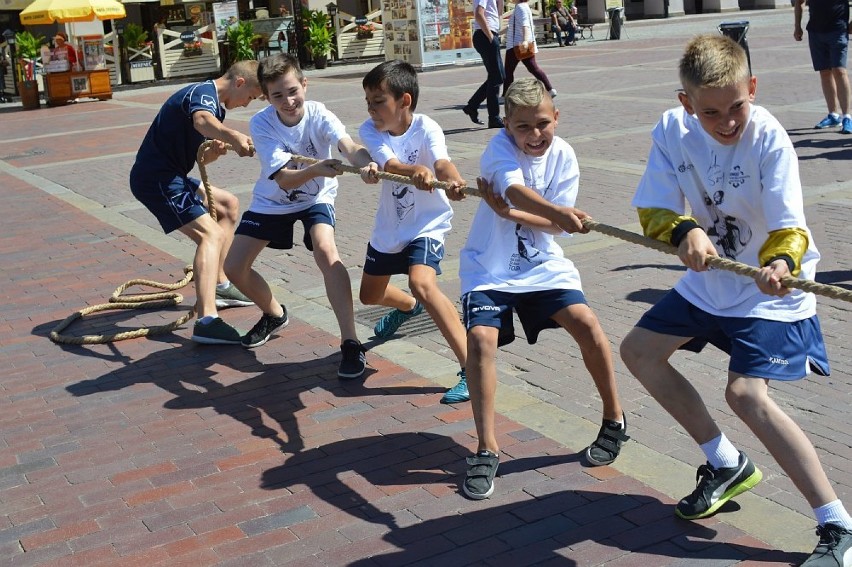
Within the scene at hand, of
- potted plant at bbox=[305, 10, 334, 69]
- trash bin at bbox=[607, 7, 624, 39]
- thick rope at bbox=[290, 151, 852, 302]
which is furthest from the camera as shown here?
trash bin at bbox=[607, 7, 624, 39]

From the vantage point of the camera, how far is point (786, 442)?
3.40 meters

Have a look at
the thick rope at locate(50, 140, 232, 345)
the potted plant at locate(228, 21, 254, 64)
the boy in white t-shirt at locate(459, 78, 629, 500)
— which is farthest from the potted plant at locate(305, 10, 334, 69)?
the boy in white t-shirt at locate(459, 78, 629, 500)

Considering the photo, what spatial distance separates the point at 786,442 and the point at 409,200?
2.48 metres

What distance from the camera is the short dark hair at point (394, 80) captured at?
5.17 m

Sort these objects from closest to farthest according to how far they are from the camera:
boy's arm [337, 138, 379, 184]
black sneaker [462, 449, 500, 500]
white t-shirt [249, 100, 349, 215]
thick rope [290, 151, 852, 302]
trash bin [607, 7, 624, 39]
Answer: thick rope [290, 151, 852, 302] < black sneaker [462, 449, 500, 500] < boy's arm [337, 138, 379, 184] < white t-shirt [249, 100, 349, 215] < trash bin [607, 7, 624, 39]

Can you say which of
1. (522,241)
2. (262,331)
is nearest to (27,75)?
(262,331)

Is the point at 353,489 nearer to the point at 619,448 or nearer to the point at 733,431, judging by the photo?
the point at 619,448

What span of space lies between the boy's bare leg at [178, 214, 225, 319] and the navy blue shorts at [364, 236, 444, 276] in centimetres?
135

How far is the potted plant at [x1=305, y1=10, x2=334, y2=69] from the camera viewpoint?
28.7 m

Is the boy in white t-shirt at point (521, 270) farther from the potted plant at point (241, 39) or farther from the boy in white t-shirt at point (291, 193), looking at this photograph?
the potted plant at point (241, 39)

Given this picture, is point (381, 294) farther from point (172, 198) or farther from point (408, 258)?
point (172, 198)

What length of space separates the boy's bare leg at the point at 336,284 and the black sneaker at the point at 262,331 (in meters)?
0.67

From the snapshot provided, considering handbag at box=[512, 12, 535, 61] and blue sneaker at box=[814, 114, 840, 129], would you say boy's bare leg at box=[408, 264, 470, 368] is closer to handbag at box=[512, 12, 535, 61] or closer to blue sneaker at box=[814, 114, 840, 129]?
blue sneaker at box=[814, 114, 840, 129]

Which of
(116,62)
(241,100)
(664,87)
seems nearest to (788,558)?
(241,100)
